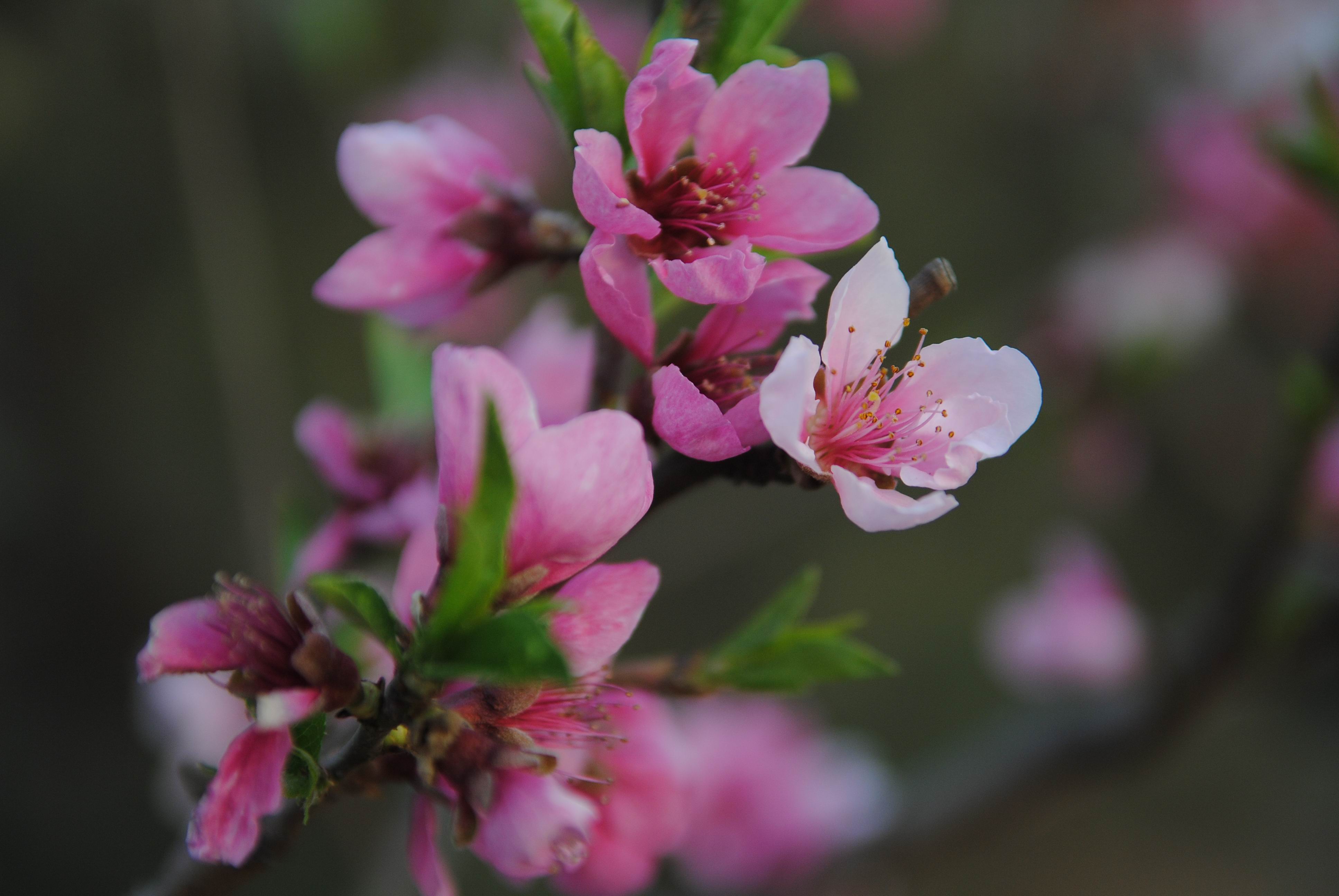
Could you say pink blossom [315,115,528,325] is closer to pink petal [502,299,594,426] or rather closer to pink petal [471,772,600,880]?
pink petal [502,299,594,426]

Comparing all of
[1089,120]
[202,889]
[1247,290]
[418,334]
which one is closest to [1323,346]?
[418,334]

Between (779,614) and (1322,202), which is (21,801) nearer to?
(779,614)

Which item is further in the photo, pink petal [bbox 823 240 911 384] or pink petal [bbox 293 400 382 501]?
pink petal [bbox 293 400 382 501]

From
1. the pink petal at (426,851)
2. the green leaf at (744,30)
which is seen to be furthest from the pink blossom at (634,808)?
the green leaf at (744,30)

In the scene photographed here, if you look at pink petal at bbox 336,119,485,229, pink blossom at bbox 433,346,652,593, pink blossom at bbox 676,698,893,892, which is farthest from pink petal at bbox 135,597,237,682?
pink blossom at bbox 676,698,893,892

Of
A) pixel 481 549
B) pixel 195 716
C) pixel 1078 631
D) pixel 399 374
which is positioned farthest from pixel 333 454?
pixel 1078 631

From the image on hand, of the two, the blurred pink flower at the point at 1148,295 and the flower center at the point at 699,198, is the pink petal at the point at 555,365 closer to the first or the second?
the flower center at the point at 699,198
